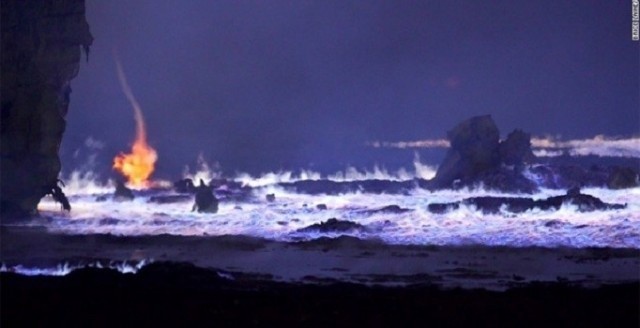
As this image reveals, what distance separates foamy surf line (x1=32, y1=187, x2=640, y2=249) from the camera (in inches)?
1304

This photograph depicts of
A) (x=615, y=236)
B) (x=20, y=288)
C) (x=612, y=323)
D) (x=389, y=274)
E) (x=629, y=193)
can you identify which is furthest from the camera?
(x=629, y=193)

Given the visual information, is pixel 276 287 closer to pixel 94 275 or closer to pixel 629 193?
pixel 94 275

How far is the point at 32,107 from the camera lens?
1454 inches

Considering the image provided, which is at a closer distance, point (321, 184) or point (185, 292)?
point (185, 292)

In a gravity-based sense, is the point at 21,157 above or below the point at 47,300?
above

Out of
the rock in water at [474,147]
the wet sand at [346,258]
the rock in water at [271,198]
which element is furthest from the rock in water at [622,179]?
the rock in water at [271,198]

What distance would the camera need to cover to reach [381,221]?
38.5m

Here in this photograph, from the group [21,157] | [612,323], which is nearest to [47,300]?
[612,323]

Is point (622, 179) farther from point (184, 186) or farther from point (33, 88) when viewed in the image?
point (33, 88)

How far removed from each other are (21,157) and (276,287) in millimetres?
21927

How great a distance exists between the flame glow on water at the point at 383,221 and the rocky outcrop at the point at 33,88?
7.75 ft

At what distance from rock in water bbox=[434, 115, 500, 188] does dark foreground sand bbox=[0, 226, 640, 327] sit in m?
19.7

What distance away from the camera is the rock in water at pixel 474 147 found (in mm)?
48844

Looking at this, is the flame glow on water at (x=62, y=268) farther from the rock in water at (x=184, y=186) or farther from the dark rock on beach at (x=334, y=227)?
the rock in water at (x=184, y=186)
